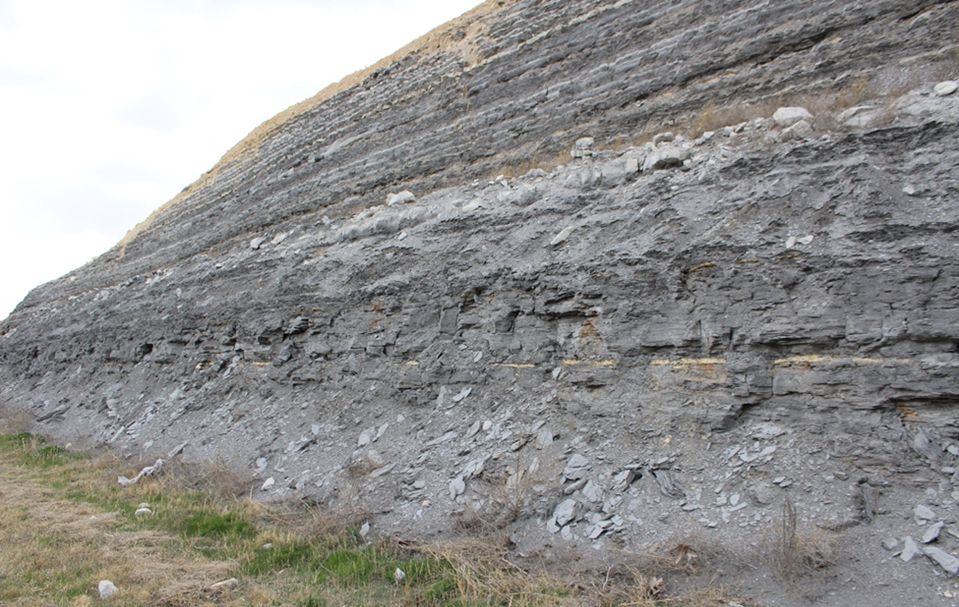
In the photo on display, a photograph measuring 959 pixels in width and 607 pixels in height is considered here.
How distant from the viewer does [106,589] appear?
4.36m

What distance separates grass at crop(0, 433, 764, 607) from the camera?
4.04m

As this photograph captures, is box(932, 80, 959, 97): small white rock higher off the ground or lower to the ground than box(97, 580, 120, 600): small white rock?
higher

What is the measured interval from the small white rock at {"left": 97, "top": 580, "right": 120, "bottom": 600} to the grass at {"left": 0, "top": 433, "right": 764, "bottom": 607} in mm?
69

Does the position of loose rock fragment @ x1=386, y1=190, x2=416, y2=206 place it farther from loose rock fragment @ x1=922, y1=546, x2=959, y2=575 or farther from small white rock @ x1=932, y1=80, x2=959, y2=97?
loose rock fragment @ x1=922, y1=546, x2=959, y2=575

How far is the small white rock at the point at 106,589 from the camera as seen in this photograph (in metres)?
4.32

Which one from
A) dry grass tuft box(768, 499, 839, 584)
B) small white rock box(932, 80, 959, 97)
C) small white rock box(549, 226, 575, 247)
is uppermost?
small white rock box(549, 226, 575, 247)

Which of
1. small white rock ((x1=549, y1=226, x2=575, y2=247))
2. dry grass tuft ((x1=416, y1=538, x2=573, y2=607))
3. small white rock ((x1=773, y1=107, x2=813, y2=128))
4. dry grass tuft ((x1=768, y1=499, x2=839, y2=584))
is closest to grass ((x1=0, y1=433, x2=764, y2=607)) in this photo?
dry grass tuft ((x1=416, y1=538, x2=573, y2=607))

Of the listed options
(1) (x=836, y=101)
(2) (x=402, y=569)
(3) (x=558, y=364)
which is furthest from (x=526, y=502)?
(1) (x=836, y=101)

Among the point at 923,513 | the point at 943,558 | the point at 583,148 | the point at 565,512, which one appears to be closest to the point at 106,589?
the point at 565,512

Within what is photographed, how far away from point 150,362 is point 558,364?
1089 cm

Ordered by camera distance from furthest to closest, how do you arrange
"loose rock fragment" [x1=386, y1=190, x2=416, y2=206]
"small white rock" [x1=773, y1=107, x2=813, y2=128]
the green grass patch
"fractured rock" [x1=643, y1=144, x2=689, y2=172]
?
"loose rock fragment" [x1=386, y1=190, x2=416, y2=206] < "fractured rock" [x1=643, y1=144, x2=689, y2=172] < the green grass patch < "small white rock" [x1=773, y1=107, x2=813, y2=128]

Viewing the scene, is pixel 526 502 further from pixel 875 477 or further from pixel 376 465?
pixel 875 477

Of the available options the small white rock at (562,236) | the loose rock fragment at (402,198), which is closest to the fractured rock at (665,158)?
the small white rock at (562,236)

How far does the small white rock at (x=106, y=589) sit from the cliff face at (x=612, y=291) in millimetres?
2352
